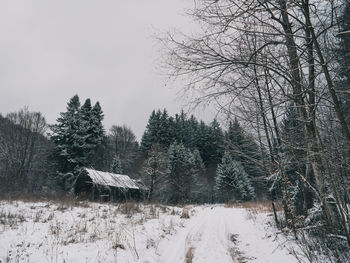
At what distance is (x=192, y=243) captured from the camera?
521 cm

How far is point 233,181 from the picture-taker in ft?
114

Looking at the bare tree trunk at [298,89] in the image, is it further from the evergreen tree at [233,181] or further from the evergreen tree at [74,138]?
the evergreen tree at [233,181]

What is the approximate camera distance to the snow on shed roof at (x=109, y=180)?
70.8 feet

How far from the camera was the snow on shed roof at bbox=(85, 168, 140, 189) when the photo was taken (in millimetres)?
21575

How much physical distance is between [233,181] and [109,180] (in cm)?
2231

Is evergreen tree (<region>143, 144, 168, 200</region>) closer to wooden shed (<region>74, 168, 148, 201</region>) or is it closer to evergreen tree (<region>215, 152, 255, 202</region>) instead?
wooden shed (<region>74, 168, 148, 201</region>)

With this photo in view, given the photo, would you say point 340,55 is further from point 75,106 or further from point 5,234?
point 75,106

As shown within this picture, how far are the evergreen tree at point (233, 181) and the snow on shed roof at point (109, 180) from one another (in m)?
17.0

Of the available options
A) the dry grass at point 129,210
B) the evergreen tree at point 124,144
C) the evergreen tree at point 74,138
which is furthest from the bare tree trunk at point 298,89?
the evergreen tree at point 124,144

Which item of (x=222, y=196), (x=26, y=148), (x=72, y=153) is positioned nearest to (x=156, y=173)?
(x=72, y=153)

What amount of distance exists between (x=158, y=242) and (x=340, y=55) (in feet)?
17.6

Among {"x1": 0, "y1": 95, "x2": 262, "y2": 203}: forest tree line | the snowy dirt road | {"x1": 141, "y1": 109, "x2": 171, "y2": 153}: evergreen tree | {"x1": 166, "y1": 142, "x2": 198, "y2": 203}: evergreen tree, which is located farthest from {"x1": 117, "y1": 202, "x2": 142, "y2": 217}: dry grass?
{"x1": 141, "y1": 109, "x2": 171, "y2": 153}: evergreen tree

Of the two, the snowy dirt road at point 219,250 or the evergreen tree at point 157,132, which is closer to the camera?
the snowy dirt road at point 219,250

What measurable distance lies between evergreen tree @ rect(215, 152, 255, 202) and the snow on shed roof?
17026 mm
